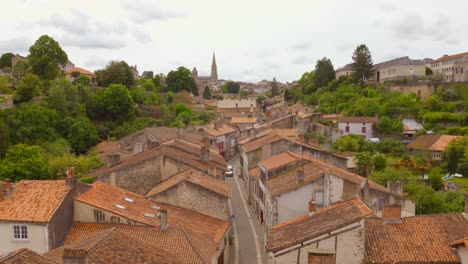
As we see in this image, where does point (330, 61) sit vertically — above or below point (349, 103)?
above

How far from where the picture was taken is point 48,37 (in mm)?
77562

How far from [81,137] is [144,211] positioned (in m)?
36.4

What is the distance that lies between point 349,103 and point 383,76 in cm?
Answer: 1898

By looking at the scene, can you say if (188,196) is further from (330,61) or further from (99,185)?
(330,61)

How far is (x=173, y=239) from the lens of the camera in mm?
22484

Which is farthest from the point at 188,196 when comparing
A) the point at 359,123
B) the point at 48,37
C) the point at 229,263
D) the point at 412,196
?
the point at 48,37

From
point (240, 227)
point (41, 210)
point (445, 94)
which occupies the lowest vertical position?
point (240, 227)

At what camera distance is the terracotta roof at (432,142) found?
60309 millimetres

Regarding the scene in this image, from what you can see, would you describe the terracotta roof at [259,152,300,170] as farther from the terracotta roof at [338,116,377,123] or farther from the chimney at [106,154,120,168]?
the terracotta roof at [338,116,377,123]

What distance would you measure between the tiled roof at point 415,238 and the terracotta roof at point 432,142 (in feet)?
Answer: 139

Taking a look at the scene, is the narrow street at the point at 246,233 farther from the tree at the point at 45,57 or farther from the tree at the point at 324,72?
the tree at the point at 324,72

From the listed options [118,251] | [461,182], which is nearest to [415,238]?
[118,251]

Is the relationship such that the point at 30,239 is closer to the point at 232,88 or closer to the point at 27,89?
the point at 27,89

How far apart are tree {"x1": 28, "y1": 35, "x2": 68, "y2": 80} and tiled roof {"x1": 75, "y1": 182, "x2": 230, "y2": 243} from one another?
177ft
